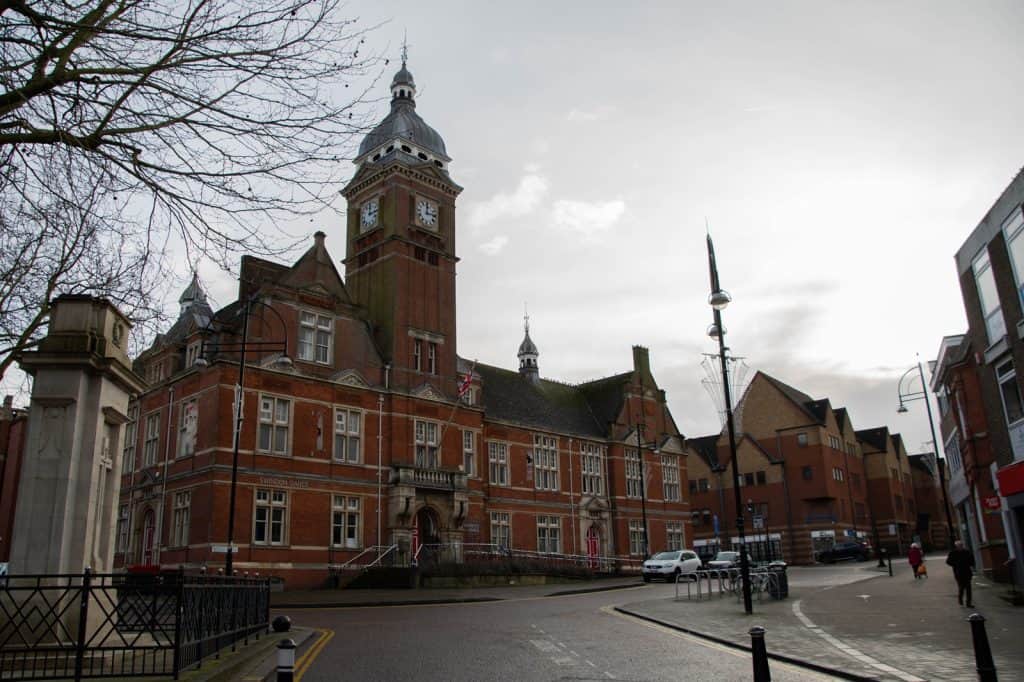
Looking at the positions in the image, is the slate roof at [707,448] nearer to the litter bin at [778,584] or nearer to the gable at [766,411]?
the gable at [766,411]

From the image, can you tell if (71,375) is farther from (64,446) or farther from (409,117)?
(409,117)

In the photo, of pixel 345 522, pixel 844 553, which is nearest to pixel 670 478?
pixel 844 553

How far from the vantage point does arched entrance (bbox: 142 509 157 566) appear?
35234 mm

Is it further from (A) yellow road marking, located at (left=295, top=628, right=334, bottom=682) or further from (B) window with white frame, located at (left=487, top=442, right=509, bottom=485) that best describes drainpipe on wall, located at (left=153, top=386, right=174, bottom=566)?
(A) yellow road marking, located at (left=295, top=628, right=334, bottom=682)

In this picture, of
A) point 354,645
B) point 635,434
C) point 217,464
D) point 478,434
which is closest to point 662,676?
point 354,645

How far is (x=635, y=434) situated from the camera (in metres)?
55.6

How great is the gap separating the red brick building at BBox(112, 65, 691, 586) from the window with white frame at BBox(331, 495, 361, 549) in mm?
90

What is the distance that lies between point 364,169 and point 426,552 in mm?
20794

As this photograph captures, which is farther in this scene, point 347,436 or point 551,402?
point 551,402

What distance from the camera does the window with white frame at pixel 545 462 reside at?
4841 centimetres

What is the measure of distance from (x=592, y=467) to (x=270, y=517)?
972 inches

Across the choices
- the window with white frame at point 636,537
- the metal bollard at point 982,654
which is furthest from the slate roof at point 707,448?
the metal bollard at point 982,654

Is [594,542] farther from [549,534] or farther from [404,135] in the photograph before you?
[404,135]

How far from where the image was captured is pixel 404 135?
41.3 metres
